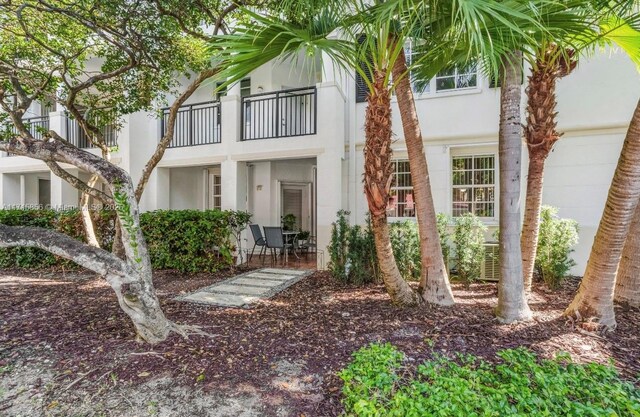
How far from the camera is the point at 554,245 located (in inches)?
235

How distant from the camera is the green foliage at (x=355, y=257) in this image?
643 cm

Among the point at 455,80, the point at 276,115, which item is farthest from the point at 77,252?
the point at 455,80

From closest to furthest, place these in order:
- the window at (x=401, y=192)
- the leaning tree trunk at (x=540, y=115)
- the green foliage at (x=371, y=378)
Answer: the green foliage at (x=371, y=378) → the leaning tree trunk at (x=540, y=115) → the window at (x=401, y=192)

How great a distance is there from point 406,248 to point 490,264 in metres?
1.93

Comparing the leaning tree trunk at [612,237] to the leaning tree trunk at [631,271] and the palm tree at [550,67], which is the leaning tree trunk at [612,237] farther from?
the leaning tree trunk at [631,271]

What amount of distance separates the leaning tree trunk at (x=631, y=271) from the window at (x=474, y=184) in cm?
298

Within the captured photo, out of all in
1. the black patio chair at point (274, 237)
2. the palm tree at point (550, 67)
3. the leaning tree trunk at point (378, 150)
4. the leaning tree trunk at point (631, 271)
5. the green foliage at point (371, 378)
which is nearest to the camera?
the green foliage at point (371, 378)

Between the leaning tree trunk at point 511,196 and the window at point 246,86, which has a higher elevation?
the window at point 246,86

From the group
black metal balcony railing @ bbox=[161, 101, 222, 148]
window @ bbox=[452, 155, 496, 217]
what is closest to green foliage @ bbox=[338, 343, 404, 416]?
window @ bbox=[452, 155, 496, 217]

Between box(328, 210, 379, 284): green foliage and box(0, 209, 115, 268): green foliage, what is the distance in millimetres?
5885

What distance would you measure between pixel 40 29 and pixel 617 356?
10761 millimetres

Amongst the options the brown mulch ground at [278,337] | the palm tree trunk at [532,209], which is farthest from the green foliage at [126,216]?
the palm tree trunk at [532,209]

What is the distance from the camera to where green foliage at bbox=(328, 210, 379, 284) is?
643 centimetres

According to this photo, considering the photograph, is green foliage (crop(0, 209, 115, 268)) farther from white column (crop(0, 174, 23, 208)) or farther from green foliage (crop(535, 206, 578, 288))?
green foliage (crop(535, 206, 578, 288))
